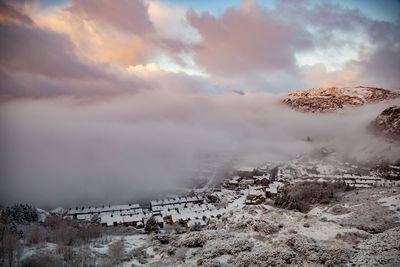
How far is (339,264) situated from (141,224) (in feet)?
100

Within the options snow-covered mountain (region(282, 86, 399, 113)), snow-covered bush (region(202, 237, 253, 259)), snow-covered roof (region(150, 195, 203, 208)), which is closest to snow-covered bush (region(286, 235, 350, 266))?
snow-covered bush (region(202, 237, 253, 259))

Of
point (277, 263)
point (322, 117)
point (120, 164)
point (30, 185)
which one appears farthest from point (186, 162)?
point (322, 117)

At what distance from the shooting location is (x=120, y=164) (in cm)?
10006

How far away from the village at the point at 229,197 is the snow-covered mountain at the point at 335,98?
84540 mm

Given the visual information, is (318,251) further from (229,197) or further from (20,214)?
(20,214)

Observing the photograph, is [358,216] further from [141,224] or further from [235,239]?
[141,224]

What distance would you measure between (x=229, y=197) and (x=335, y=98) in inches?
5434

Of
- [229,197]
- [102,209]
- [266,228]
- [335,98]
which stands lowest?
[102,209]

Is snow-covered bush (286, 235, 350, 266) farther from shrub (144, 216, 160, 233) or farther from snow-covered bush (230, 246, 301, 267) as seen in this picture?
shrub (144, 216, 160, 233)

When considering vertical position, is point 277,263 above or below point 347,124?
below

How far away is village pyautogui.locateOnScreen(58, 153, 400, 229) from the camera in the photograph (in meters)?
38.9

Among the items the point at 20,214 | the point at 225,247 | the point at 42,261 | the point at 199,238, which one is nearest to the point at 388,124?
the point at 225,247

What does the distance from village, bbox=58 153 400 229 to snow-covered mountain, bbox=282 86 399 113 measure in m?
84.5

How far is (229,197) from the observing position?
51688 millimetres
